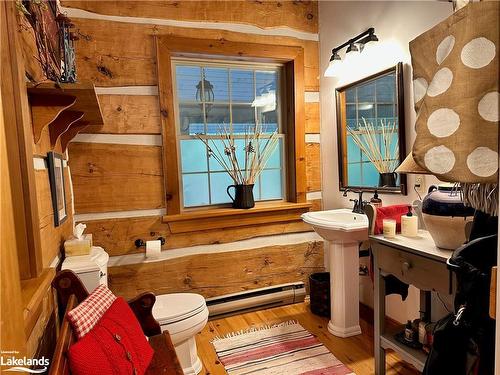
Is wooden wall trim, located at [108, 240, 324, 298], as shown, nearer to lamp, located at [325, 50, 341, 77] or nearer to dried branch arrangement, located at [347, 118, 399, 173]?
dried branch arrangement, located at [347, 118, 399, 173]

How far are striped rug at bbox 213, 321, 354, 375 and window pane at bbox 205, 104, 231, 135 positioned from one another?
163 cm

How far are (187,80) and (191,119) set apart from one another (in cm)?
32

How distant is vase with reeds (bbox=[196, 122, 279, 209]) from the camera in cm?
273

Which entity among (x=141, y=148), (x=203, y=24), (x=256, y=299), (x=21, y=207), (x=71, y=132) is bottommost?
(x=256, y=299)

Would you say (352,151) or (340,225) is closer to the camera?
(340,225)

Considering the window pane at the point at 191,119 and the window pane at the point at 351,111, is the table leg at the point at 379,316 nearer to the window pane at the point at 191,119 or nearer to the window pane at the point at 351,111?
the window pane at the point at 351,111

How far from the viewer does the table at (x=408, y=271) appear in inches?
56.0

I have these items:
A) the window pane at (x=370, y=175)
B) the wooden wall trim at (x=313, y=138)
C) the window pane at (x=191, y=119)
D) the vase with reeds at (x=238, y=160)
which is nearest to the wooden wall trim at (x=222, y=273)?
the vase with reeds at (x=238, y=160)

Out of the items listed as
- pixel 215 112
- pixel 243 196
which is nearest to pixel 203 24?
pixel 215 112

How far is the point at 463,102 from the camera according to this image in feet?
2.43

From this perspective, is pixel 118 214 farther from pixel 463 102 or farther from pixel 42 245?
pixel 463 102

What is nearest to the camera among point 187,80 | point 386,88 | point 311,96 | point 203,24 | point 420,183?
point 420,183

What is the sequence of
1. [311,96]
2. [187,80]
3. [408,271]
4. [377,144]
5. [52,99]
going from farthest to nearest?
1. [311,96]
2. [187,80]
3. [377,144]
4. [408,271]
5. [52,99]

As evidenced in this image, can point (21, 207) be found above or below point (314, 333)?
above
